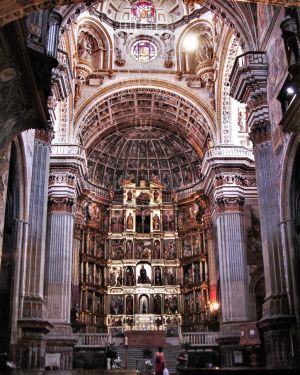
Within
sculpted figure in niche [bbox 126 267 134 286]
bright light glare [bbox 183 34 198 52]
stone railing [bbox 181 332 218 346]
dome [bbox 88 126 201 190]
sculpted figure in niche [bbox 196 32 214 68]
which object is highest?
bright light glare [bbox 183 34 198 52]

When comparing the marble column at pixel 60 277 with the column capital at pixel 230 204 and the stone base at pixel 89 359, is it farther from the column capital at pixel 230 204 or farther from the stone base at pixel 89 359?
the column capital at pixel 230 204

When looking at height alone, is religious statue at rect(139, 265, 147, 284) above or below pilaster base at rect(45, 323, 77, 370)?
above

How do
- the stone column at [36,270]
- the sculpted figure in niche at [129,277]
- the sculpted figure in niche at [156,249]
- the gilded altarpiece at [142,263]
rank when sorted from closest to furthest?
the stone column at [36,270] → the gilded altarpiece at [142,263] → the sculpted figure in niche at [129,277] → the sculpted figure in niche at [156,249]

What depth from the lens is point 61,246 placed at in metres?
24.8

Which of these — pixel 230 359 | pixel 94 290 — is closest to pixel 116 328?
pixel 94 290

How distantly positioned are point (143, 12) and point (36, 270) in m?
18.5

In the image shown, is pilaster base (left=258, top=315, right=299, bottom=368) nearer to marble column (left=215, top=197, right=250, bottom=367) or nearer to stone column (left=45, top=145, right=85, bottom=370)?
marble column (left=215, top=197, right=250, bottom=367)

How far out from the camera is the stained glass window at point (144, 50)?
29016 mm

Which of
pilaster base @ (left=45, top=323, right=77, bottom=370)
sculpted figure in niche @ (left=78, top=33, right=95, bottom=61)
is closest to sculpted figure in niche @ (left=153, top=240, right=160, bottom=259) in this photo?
pilaster base @ (left=45, top=323, right=77, bottom=370)

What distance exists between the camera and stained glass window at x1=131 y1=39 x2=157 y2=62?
1142 inches

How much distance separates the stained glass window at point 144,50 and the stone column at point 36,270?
12.8 metres

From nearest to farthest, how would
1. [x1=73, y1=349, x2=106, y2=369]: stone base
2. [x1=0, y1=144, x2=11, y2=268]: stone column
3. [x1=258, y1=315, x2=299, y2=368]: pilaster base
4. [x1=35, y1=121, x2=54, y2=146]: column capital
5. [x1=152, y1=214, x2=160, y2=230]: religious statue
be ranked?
[x1=0, y1=144, x2=11, y2=268]: stone column
[x1=258, y1=315, x2=299, y2=368]: pilaster base
[x1=35, y1=121, x2=54, y2=146]: column capital
[x1=73, y1=349, x2=106, y2=369]: stone base
[x1=152, y1=214, x2=160, y2=230]: religious statue

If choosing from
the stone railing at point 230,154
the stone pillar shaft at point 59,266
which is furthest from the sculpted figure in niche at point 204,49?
the stone pillar shaft at point 59,266

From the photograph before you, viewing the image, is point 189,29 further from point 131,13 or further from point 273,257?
point 273,257
